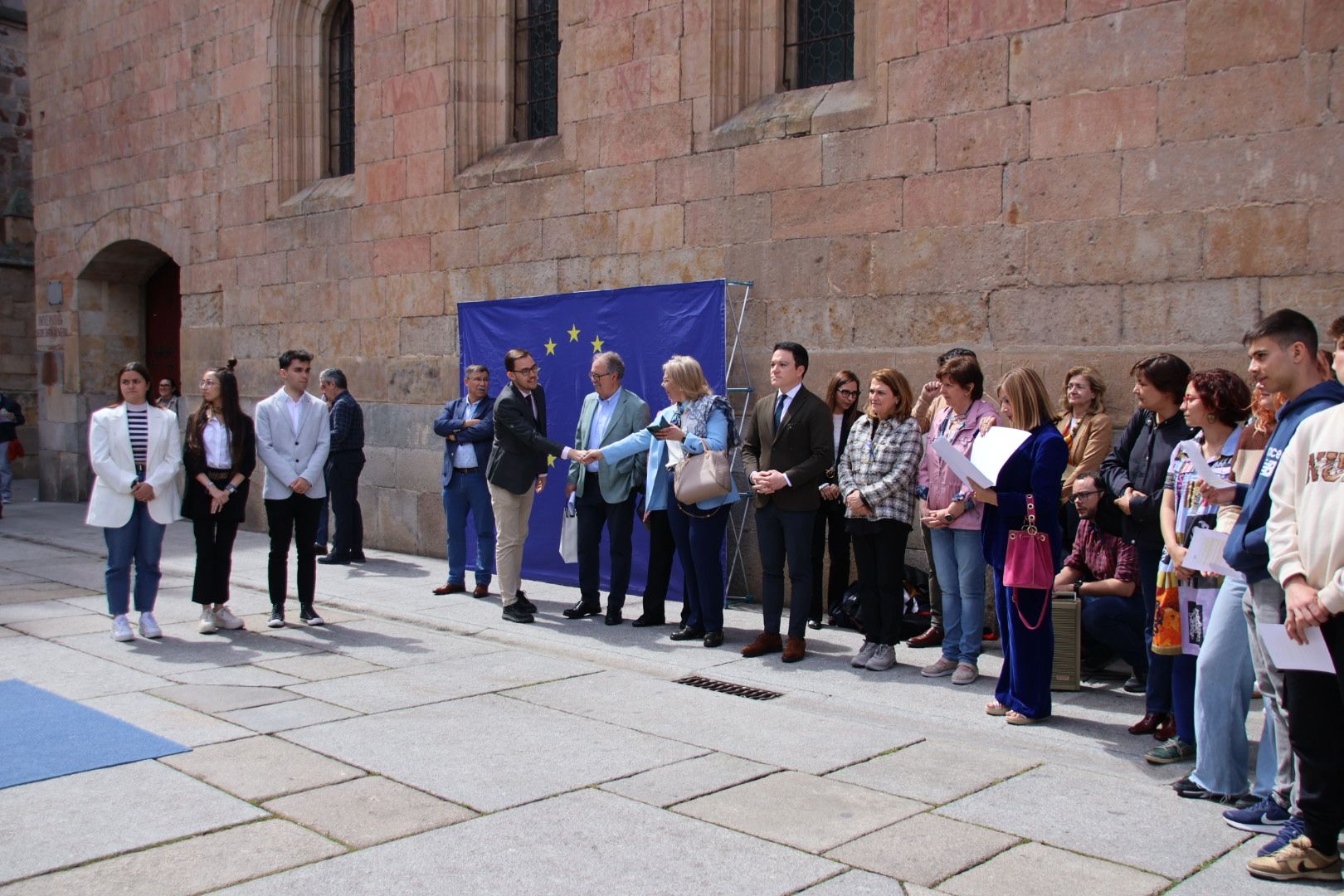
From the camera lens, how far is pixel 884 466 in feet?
22.6

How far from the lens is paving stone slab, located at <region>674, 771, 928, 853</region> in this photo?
4.32 meters

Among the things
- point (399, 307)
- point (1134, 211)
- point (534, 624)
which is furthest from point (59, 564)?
point (1134, 211)

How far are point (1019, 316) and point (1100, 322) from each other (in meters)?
0.52

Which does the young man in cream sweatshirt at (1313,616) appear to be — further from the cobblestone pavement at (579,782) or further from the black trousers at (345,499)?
the black trousers at (345,499)

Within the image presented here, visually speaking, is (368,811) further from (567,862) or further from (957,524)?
(957,524)

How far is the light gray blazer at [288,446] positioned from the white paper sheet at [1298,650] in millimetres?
6074

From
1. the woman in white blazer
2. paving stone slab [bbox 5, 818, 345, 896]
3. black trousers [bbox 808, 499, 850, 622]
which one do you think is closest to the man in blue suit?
the woman in white blazer

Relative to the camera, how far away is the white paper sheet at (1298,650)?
12.3 ft

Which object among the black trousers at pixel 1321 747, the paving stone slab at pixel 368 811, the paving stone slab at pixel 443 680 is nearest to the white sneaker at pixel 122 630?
the paving stone slab at pixel 443 680

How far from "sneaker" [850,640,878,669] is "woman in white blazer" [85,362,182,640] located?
445cm

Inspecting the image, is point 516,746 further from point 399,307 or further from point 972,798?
point 399,307

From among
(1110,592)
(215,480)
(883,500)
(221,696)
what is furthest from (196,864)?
(1110,592)

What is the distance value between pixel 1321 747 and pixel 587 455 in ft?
16.6

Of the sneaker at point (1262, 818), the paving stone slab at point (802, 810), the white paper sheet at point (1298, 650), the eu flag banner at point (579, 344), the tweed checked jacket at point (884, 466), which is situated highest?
the eu flag banner at point (579, 344)
